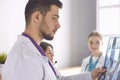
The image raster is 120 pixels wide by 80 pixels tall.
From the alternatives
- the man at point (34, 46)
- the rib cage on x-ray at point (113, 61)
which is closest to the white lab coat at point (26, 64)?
the man at point (34, 46)

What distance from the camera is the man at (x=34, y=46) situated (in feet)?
3.85

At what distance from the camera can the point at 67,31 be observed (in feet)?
14.7

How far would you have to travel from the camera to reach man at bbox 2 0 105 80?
1.17m

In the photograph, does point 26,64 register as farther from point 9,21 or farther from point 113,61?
point 9,21

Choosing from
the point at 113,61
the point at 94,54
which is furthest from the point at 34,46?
the point at 94,54

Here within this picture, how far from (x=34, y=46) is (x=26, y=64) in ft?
0.44

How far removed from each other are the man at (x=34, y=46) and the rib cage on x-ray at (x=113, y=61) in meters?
0.46

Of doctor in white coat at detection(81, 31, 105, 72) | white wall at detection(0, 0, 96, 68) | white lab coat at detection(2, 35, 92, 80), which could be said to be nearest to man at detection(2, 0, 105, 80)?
white lab coat at detection(2, 35, 92, 80)

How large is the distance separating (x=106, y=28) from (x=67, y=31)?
2.33 ft

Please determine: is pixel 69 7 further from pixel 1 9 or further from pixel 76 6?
pixel 1 9

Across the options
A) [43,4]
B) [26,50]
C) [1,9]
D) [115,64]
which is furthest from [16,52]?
[1,9]

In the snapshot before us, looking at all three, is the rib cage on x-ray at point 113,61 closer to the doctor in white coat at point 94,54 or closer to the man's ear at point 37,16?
the man's ear at point 37,16

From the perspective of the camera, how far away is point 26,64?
117cm

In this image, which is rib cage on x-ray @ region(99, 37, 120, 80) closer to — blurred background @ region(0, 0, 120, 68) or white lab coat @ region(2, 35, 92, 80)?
white lab coat @ region(2, 35, 92, 80)
